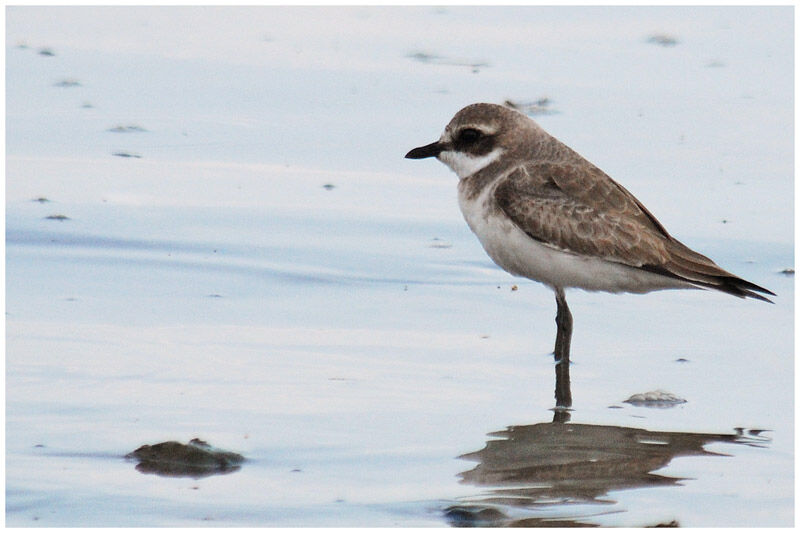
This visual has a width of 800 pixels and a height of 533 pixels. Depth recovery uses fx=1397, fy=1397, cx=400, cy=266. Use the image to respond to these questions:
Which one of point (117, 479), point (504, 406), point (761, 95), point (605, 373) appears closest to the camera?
point (117, 479)

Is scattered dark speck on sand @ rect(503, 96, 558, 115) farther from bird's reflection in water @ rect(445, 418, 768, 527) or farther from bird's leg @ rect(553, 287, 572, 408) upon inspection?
bird's reflection in water @ rect(445, 418, 768, 527)

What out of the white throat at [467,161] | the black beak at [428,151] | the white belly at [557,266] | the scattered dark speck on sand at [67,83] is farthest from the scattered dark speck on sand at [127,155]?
the white belly at [557,266]

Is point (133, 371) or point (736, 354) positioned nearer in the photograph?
point (133, 371)

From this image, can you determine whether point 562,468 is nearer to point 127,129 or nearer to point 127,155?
point 127,155

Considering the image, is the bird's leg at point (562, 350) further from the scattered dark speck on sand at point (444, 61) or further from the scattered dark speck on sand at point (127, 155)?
the scattered dark speck on sand at point (444, 61)

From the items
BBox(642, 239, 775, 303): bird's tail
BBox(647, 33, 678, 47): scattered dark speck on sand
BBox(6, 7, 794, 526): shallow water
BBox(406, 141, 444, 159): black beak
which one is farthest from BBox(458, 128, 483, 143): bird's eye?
BBox(647, 33, 678, 47): scattered dark speck on sand

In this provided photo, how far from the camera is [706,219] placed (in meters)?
9.55

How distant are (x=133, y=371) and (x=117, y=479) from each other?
137 centimetres

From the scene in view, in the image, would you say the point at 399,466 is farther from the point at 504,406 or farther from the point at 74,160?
the point at 74,160

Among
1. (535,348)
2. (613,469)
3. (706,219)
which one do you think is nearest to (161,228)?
(535,348)

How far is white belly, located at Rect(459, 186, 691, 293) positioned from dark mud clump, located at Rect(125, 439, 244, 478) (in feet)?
7.95

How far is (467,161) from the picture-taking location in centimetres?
803

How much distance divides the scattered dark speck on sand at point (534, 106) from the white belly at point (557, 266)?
13.3 feet

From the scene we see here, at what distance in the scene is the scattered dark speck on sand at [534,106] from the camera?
1148cm
